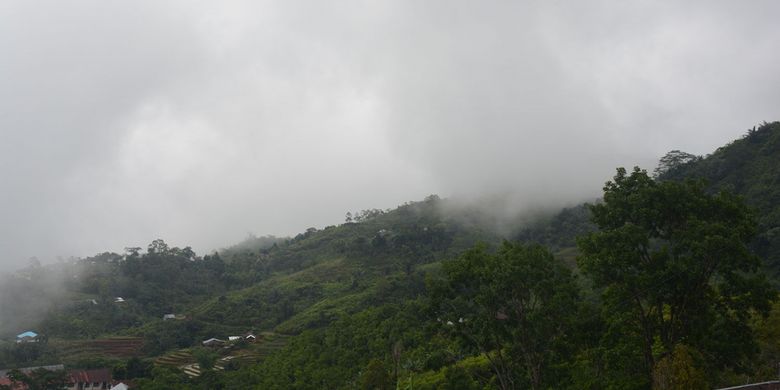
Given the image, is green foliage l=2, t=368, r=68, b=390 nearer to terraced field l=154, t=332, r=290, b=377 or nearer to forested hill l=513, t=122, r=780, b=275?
terraced field l=154, t=332, r=290, b=377

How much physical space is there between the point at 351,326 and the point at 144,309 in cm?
6878

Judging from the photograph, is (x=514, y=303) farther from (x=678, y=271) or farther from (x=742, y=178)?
(x=742, y=178)

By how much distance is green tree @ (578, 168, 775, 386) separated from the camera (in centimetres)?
1803

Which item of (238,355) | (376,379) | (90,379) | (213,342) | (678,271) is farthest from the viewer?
(213,342)

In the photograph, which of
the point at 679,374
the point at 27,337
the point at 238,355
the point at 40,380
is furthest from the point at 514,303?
the point at 27,337

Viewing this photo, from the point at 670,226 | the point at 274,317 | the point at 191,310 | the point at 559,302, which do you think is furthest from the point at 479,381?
the point at 191,310

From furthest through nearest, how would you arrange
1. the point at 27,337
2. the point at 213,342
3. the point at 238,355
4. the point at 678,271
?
the point at 27,337 → the point at 213,342 → the point at 238,355 → the point at 678,271

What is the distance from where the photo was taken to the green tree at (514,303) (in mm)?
20578

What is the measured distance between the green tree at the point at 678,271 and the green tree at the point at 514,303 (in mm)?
1605

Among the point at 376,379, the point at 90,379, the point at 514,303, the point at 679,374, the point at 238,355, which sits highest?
the point at 514,303

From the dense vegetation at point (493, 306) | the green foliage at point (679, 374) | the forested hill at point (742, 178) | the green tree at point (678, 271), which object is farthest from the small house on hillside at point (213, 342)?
the green foliage at point (679, 374)

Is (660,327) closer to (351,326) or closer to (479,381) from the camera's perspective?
(479,381)

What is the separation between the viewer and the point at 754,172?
61.8 meters

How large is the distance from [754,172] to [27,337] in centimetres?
9528
